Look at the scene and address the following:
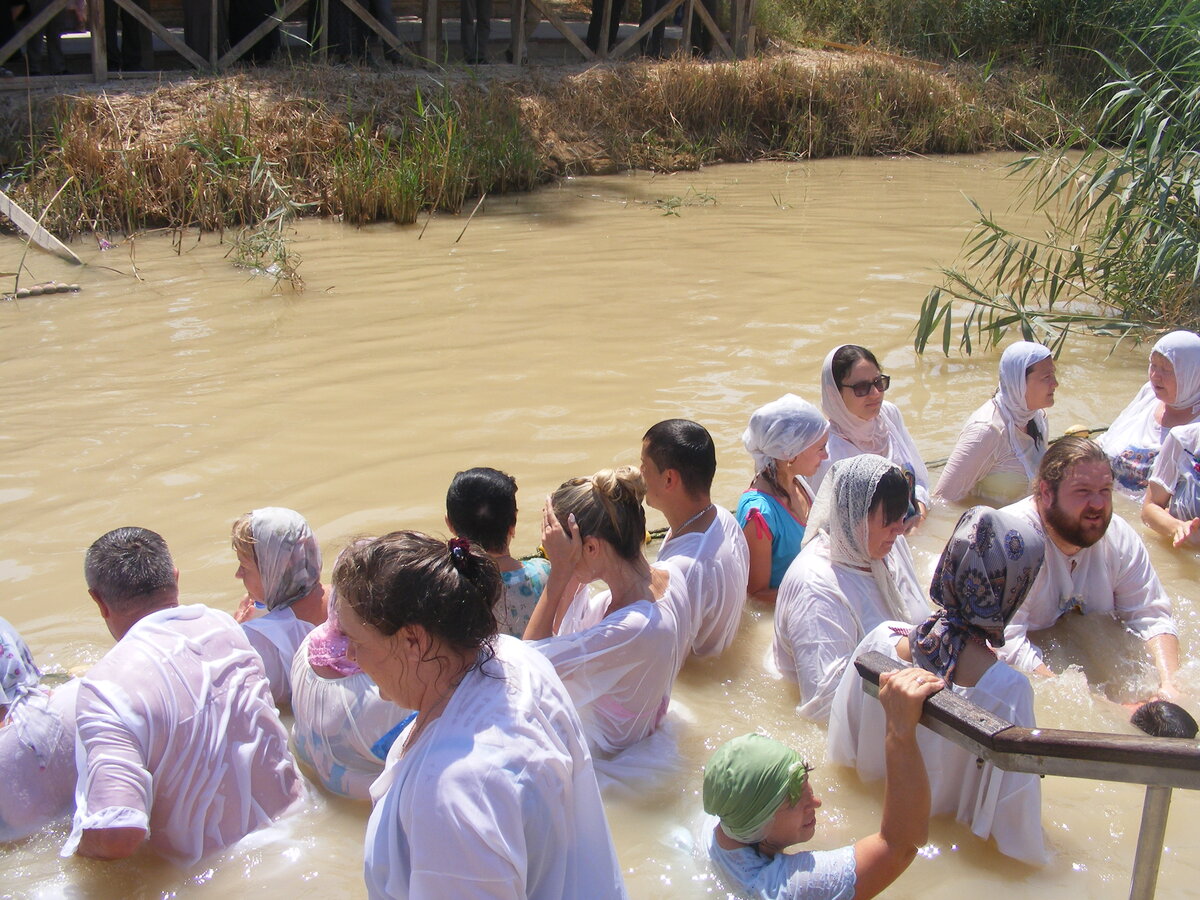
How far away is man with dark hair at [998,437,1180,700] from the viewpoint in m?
3.65

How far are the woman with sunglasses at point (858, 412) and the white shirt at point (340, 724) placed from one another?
228 centimetres

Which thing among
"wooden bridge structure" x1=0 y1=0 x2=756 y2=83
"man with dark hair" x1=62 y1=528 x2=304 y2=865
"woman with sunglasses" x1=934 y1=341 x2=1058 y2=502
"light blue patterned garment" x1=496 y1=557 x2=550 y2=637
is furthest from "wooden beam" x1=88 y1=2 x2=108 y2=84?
"light blue patterned garment" x1=496 y1=557 x2=550 y2=637

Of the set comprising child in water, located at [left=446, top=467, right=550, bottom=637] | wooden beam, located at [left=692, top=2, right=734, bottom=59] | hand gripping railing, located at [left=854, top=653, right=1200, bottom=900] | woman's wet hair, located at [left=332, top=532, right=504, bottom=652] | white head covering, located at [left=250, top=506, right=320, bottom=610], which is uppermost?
wooden beam, located at [left=692, top=2, right=734, bottom=59]

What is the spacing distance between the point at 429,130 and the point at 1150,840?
34.6 feet

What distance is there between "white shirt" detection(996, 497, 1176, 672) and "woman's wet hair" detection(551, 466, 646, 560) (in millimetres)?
1497

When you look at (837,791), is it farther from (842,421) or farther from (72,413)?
(72,413)

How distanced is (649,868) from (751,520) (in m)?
1.51

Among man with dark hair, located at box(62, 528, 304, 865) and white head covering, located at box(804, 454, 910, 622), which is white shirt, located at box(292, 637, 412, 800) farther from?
white head covering, located at box(804, 454, 910, 622)

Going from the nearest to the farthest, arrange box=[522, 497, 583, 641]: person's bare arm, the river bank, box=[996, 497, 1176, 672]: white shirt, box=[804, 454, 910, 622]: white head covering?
box=[522, 497, 583, 641]: person's bare arm, box=[804, 454, 910, 622]: white head covering, box=[996, 497, 1176, 672]: white shirt, the river bank

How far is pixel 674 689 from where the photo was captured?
12.8 feet

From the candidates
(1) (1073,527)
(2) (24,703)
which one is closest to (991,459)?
(1) (1073,527)

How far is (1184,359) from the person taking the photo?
4949mm

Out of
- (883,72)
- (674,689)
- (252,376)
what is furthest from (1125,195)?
(883,72)

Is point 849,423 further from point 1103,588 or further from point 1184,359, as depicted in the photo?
point 1184,359
